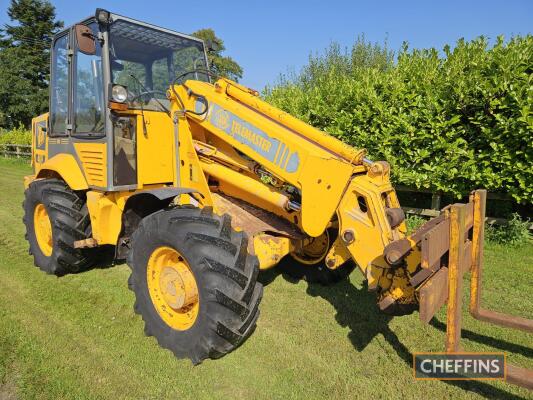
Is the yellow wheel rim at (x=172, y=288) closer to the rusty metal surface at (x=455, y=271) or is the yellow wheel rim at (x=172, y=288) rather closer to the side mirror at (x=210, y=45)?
the rusty metal surface at (x=455, y=271)

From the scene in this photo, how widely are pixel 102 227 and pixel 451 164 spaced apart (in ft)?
17.5

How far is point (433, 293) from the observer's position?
8.19ft

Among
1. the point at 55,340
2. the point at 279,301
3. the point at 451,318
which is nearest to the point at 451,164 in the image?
the point at 279,301

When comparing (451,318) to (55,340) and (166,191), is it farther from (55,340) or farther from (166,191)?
(55,340)

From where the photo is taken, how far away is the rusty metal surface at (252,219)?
12.4 feet

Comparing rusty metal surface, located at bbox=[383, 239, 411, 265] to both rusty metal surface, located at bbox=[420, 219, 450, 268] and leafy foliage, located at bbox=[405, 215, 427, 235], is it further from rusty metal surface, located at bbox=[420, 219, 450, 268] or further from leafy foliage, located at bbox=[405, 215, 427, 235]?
leafy foliage, located at bbox=[405, 215, 427, 235]

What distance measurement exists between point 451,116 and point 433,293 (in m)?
4.81

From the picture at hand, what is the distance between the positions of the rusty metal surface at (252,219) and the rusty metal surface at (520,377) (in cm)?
199

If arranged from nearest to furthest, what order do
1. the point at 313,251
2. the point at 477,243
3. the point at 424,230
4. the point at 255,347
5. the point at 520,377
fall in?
the point at 520,377 → the point at 424,230 → the point at 477,243 → the point at 255,347 → the point at 313,251

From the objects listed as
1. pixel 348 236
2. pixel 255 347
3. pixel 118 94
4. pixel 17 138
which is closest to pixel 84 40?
pixel 118 94

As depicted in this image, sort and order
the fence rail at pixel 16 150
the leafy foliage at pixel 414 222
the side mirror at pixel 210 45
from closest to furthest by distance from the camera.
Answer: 1. the side mirror at pixel 210 45
2. the leafy foliage at pixel 414 222
3. the fence rail at pixel 16 150

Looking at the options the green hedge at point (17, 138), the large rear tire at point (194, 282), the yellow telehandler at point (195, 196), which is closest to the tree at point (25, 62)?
the green hedge at point (17, 138)

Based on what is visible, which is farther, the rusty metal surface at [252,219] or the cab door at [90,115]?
the cab door at [90,115]

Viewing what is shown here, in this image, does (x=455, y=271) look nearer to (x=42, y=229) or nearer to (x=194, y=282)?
(x=194, y=282)
